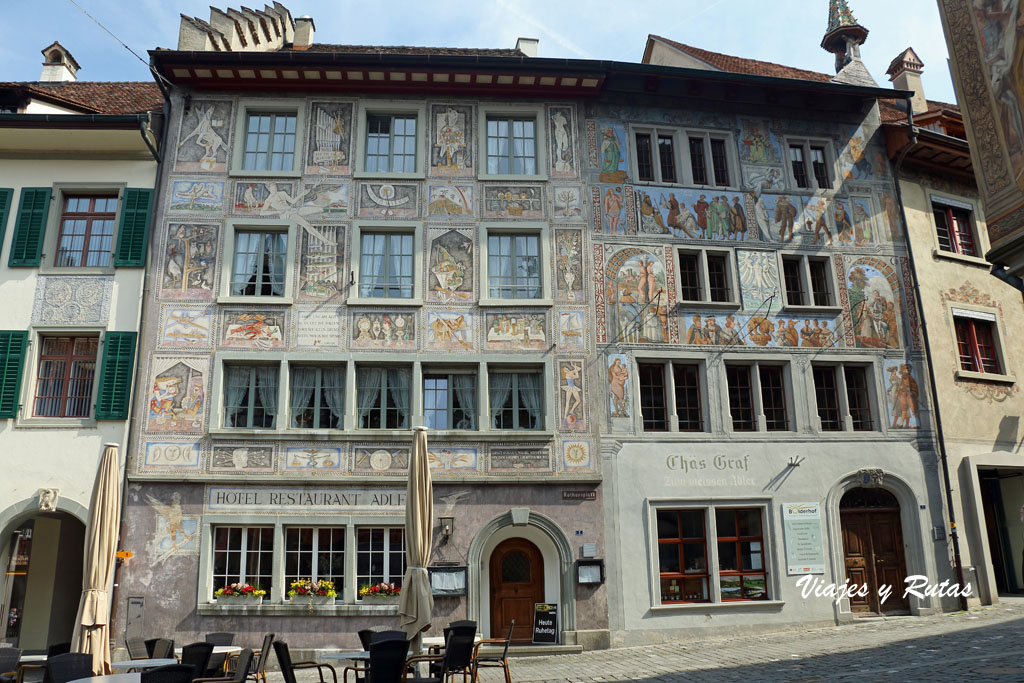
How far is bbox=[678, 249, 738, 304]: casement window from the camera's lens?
17219 mm

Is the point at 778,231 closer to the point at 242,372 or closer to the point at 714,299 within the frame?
the point at 714,299

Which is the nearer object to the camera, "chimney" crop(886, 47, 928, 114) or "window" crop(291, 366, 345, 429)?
"window" crop(291, 366, 345, 429)

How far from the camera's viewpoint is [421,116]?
692 inches

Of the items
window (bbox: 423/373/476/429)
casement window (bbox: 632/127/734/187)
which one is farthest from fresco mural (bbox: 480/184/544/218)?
window (bbox: 423/373/476/429)

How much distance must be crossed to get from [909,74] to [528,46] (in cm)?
1088

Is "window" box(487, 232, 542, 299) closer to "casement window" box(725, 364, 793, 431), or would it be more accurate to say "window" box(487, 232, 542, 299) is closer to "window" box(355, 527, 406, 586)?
A: "casement window" box(725, 364, 793, 431)

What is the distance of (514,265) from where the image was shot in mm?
16922

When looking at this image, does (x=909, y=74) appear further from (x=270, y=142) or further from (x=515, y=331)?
(x=270, y=142)

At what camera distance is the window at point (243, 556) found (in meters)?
15.0

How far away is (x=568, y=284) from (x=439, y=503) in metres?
5.01

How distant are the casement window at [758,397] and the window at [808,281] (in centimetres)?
162

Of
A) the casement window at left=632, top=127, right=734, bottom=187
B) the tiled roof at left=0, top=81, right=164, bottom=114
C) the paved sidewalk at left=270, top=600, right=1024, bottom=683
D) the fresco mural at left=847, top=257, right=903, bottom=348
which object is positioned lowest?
the paved sidewalk at left=270, top=600, right=1024, bottom=683

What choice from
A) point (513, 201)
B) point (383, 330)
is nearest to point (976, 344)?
point (513, 201)

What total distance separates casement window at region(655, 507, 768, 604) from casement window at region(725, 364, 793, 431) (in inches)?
70.5
